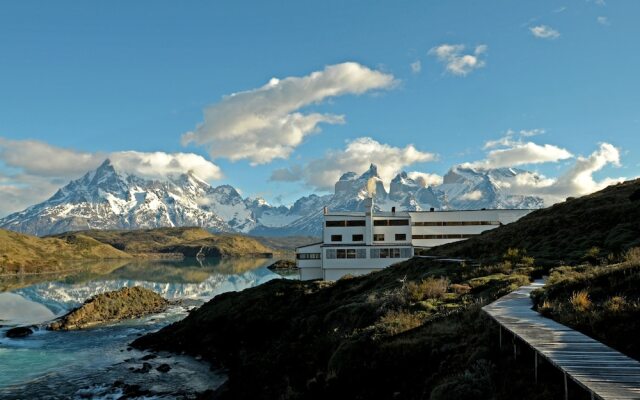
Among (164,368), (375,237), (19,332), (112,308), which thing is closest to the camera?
(164,368)

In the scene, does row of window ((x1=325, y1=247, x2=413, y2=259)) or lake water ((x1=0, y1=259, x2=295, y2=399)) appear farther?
row of window ((x1=325, y1=247, x2=413, y2=259))

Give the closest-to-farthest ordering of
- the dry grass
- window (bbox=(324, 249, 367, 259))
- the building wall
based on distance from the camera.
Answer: the dry grass
window (bbox=(324, 249, 367, 259))
the building wall

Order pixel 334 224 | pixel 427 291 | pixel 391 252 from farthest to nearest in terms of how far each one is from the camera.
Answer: pixel 334 224, pixel 391 252, pixel 427 291

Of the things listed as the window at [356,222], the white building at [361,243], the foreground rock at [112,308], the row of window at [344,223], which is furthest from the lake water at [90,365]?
the window at [356,222]

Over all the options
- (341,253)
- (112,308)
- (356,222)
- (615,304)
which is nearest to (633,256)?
(615,304)

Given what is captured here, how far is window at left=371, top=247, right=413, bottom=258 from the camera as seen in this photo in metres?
87.3

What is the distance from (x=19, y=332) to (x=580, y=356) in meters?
71.9

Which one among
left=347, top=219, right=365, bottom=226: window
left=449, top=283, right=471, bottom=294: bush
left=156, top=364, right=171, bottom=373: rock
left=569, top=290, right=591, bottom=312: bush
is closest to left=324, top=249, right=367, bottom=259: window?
left=347, top=219, right=365, bottom=226: window

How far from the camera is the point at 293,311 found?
164 ft

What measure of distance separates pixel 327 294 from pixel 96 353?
1039 inches

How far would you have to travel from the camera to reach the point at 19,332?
209 feet

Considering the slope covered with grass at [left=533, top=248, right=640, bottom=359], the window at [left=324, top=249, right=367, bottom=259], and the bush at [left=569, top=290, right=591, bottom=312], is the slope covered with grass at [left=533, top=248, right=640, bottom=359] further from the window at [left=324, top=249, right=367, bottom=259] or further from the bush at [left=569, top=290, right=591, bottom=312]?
the window at [left=324, top=249, right=367, bottom=259]

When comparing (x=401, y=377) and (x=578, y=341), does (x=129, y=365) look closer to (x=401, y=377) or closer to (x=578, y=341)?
(x=401, y=377)

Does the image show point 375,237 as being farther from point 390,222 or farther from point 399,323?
point 399,323
